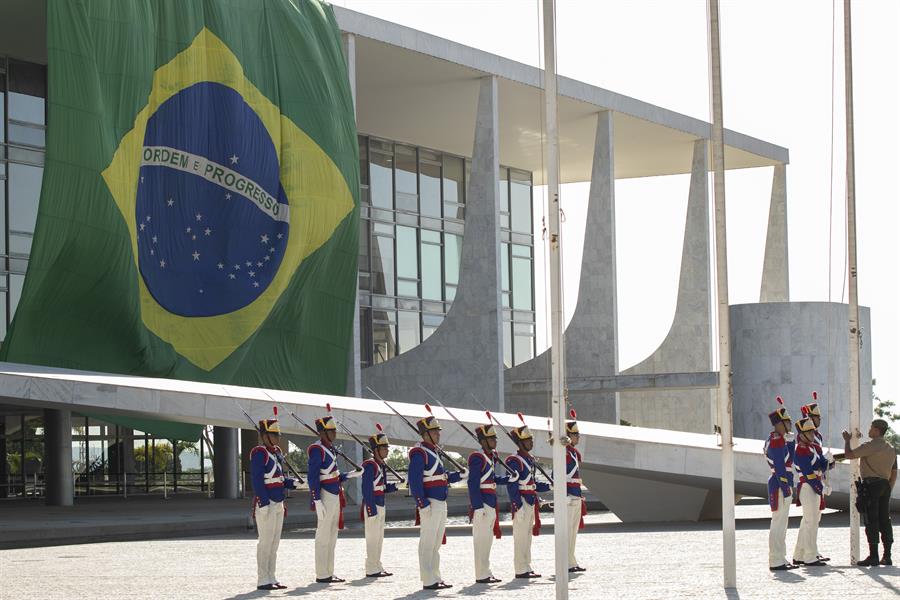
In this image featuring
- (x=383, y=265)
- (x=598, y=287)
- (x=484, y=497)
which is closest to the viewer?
(x=484, y=497)

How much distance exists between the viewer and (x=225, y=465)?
38406 millimetres

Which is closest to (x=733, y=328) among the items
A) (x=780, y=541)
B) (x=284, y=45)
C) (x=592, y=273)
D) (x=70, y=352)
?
(x=592, y=273)

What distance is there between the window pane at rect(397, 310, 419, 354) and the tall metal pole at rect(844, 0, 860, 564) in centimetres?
2937

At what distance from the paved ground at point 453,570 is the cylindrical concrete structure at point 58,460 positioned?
12617 mm

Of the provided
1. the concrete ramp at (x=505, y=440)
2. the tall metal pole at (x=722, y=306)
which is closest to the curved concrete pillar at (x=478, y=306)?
the concrete ramp at (x=505, y=440)

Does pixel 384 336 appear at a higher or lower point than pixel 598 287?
lower

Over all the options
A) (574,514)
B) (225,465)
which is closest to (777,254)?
(225,465)

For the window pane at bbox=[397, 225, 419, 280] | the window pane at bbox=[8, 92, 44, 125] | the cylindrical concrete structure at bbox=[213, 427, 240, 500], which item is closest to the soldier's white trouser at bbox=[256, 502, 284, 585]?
the window pane at bbox=[8, 92, 44, 125]

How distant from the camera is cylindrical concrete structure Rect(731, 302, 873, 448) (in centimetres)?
3844

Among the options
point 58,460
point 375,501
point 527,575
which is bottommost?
point 58,460

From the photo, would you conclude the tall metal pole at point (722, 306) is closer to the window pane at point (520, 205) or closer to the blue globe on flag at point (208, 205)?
the blue globe on flag at point (208, 205)

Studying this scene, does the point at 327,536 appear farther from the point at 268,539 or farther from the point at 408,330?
the point at 408,330

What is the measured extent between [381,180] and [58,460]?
14589 millimetres

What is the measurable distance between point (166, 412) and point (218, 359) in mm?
7094
